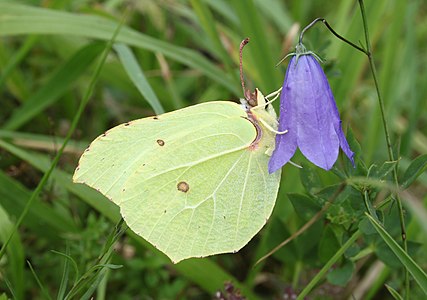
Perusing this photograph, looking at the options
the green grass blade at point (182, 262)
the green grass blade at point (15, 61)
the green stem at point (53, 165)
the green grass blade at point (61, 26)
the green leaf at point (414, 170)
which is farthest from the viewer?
the green grass blade at point (15, 61)

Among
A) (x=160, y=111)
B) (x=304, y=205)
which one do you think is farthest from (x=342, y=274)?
(x=160, y=111)

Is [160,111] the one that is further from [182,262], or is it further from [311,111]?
[311,111]

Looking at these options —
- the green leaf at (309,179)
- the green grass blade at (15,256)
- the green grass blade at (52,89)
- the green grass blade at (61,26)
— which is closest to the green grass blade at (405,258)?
the green leaf at (309,179)

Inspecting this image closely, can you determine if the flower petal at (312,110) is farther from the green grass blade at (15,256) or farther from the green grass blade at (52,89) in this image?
the green grass blade at (52,89)

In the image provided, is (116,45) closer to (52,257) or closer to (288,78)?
(52,257)

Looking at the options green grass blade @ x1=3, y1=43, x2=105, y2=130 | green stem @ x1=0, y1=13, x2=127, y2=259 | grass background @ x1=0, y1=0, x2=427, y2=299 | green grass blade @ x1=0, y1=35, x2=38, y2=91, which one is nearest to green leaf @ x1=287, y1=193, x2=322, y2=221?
grass background @ x1=0, y1=0, x2=427, y2=299

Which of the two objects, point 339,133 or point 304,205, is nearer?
point 339,133

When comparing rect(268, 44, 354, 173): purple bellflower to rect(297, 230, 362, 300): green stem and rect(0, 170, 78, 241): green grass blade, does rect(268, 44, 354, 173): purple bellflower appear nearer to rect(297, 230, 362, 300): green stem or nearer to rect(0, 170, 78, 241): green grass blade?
rect(297, 230, 362, 300): green stem
